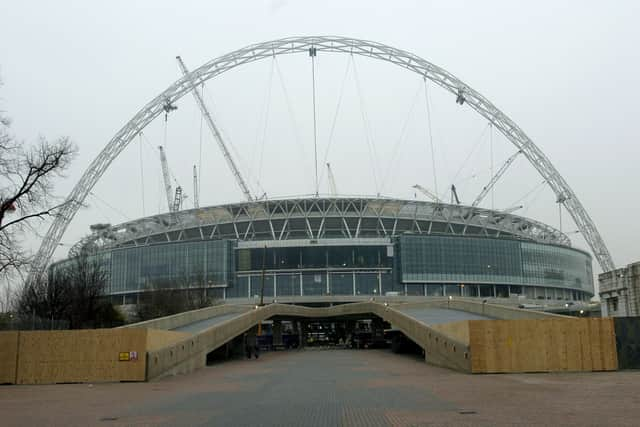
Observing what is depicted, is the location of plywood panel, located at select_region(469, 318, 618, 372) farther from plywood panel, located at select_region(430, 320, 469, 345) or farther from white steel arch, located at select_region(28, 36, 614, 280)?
white steel arch, located at select_region(28, 36, 614, 280)

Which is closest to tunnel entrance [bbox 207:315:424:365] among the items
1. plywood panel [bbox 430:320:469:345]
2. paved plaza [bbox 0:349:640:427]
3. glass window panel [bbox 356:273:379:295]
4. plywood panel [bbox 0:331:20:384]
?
glass window panel [bbox 356:273:379:295]

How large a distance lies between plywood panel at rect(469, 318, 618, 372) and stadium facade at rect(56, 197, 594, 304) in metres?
93.0

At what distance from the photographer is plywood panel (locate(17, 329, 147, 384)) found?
97.7ft

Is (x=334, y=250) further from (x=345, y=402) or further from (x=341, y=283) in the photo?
(x=345, y=402)

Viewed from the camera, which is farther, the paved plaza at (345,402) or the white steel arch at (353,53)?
the white steel arch at (353,53)

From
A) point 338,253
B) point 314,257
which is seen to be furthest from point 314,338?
point 338,253

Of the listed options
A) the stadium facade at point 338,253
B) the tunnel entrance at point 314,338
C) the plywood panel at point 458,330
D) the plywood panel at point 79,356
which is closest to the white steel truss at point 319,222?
the stadium facade at point 338,253

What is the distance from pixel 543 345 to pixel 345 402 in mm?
13335

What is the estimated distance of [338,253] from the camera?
12506cm

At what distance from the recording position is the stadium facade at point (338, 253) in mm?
124875

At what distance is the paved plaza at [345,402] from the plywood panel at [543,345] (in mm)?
1419

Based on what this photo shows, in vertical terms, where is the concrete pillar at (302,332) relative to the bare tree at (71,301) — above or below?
below

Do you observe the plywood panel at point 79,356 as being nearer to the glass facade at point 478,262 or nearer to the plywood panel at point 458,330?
the plywood panel at point 458,330

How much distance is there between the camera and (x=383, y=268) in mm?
125875
